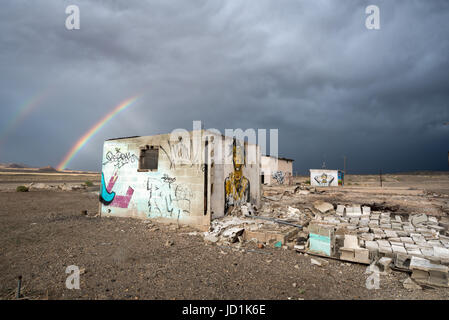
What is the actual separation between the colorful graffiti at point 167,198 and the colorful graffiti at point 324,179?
2892 centimetres

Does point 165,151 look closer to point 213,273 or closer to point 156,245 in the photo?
point 156,245

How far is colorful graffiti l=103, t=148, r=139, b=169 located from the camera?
37.3 ft

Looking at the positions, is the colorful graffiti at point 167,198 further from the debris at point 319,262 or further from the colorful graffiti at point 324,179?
the colorful graffiti at point 324,179

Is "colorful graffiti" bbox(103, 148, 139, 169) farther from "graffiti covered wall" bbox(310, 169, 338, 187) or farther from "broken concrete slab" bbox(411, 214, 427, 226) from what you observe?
"graffiti covered wall" bbox(310, 169, 338, 187)

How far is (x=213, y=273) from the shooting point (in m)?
5.13

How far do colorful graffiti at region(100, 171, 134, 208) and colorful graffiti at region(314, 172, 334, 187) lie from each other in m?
29.3

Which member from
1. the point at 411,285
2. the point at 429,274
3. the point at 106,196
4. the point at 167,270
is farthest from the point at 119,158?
the point at 429,274

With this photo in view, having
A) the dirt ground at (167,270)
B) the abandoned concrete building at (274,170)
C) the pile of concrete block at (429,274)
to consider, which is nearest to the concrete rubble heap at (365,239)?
the pile of concrete block at (429,274)

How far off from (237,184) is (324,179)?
26646mm

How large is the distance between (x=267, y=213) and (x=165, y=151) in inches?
225

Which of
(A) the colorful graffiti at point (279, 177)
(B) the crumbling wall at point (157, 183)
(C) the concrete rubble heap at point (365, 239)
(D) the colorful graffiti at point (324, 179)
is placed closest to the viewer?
(C) the concrete rubble heap at point (365, 239)

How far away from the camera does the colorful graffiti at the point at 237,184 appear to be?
10633 mm
